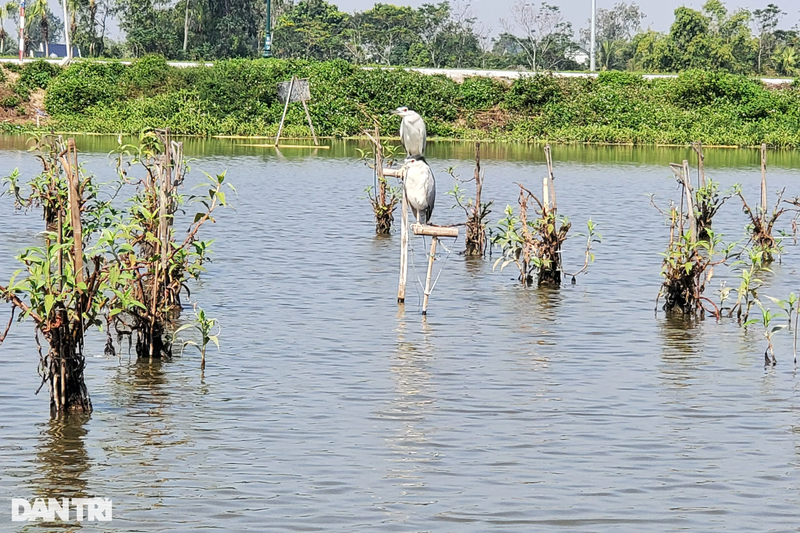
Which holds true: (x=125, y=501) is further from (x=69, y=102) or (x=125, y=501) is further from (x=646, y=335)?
(x=69, y=102)

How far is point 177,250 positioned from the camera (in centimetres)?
985

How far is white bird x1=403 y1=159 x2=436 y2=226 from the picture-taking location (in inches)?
444

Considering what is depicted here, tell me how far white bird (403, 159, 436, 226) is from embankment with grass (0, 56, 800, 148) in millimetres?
34235

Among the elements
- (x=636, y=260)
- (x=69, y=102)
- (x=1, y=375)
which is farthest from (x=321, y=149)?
(x=1, y=375)

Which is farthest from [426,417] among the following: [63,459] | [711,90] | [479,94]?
[711,90]

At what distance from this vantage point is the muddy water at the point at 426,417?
6523mm

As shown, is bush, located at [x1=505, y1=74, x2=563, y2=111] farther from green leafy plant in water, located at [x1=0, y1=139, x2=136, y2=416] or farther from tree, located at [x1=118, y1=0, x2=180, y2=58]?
green leafy plant in water, located at [x1=0, y1=139, x2=136, y2=416]

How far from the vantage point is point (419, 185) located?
37.0 feet

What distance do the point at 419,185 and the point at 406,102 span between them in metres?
38.3

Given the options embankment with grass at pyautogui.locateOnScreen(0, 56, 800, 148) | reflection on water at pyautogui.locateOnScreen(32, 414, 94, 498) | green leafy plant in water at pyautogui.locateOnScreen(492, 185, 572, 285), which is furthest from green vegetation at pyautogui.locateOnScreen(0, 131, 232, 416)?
embankment with grass at pyautogui.locateOnScreen(0, 56, 800, 148)

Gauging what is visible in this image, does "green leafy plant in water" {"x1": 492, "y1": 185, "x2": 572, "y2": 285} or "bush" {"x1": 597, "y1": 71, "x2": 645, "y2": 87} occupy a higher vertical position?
"bush" {"x1": 597, "y1": 71, "x2": 645, "y2": 87}

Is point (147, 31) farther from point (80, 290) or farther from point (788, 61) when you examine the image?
point (80, 290)

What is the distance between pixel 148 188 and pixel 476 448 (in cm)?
523

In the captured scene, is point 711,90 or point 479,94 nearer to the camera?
point 711,90
